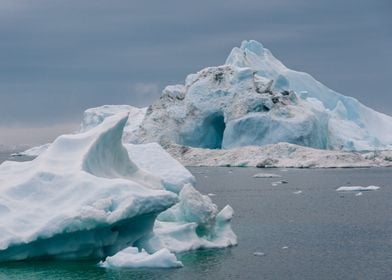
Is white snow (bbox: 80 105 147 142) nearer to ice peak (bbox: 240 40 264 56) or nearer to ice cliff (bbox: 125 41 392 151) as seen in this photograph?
ice peak (bbox: 240 40 264 56)

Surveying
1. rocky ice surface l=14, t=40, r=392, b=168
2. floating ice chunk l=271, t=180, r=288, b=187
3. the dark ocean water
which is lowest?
the dark ocean water

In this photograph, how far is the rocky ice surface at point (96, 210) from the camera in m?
16.4

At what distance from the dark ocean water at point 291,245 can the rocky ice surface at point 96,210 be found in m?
0.47

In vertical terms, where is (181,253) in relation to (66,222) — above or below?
below

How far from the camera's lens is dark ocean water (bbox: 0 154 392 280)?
53.7 ft

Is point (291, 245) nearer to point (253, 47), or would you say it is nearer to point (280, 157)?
point (280, 157)

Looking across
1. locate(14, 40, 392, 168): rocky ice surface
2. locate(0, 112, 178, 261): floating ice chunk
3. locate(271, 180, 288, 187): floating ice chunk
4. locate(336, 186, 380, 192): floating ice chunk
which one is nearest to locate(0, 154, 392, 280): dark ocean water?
locate(336, 186, 380, 192): floating ice chunk

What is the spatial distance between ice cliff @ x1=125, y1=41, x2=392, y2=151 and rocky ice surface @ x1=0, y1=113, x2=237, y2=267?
41.5 meters

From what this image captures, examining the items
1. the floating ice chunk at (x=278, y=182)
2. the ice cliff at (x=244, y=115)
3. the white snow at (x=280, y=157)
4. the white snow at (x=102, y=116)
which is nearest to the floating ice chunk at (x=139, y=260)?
the floating ice chunk at (x=278, y=182)

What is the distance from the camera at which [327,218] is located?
2686 centimetres

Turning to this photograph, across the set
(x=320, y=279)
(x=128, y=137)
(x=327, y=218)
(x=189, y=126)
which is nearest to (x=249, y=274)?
(x=320, y=279)

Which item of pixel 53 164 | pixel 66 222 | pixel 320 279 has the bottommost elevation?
pixel 320 279

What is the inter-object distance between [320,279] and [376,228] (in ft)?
27.5

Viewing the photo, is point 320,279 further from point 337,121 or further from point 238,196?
point 337,121
